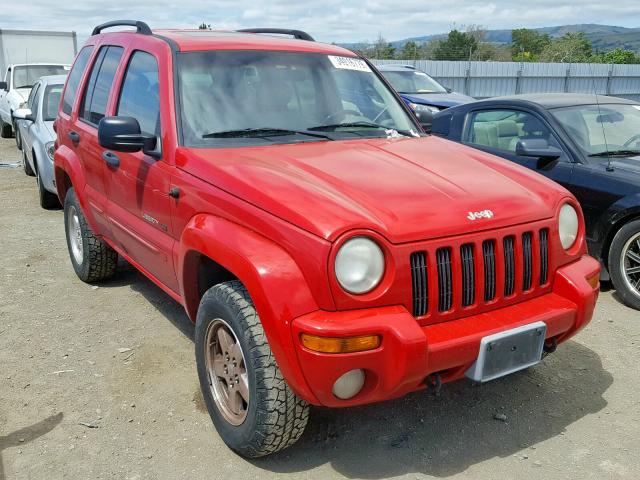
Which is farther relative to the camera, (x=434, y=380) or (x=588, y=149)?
(x=588, y=149)

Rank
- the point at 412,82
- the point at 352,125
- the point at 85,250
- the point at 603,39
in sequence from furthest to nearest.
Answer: the point at 603,39 < the point at 412,82 < the point at 85,250 < the point at 352,125

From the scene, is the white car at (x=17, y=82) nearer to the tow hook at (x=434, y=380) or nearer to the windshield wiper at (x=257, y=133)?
the windshield wiper at (x=257, y=133)

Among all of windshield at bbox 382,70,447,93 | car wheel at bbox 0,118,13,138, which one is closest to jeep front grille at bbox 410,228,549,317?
windshield at bbox 382,70,447,93

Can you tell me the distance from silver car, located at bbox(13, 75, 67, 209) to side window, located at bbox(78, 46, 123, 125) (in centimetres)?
300

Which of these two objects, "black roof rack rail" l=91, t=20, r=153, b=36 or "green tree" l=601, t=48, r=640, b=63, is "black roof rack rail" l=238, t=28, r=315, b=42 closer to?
"black roof rack rail" l=91, t=20, r=153, b=36

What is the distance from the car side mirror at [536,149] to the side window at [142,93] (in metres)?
3.10

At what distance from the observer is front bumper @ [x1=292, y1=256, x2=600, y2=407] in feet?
8.30

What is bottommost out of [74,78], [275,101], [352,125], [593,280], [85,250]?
[85,250]

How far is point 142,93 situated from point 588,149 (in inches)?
145

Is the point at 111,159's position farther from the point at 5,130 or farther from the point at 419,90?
the point at 5,130

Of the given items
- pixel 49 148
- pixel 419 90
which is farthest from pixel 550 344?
pixel 419 90

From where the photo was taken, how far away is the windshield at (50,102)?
8406 mm

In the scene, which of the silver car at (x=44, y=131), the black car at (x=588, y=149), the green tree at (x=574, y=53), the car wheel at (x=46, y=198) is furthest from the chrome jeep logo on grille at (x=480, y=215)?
Answer: the green tree at (x=574, y=53)

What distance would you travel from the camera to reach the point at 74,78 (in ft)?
17.3
